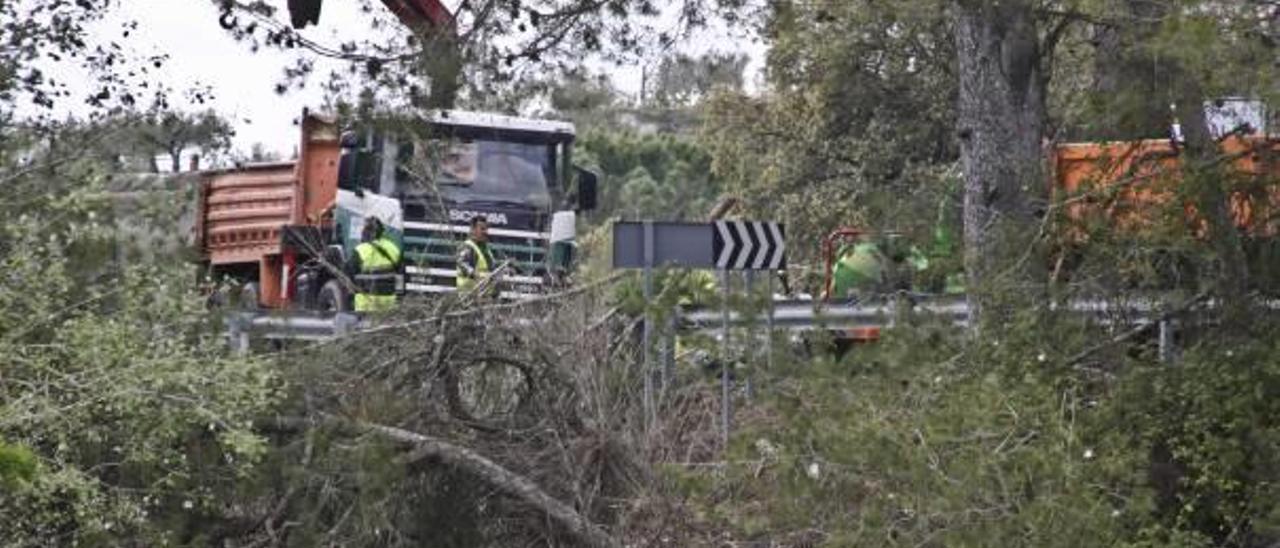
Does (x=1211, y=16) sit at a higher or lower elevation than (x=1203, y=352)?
higher

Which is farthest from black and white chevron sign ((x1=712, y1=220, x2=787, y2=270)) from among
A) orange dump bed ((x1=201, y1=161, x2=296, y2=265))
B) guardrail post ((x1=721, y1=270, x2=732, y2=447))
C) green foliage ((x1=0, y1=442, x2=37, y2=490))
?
orange dump bed ((x1=201, y1=161, x2=296, y2=265))

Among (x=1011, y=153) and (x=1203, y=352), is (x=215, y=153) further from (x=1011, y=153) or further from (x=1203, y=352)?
(x=1203, y=352)

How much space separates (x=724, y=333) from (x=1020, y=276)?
1456mm

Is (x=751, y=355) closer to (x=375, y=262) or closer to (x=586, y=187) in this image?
(x=375, y=262)

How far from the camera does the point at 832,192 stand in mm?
26688

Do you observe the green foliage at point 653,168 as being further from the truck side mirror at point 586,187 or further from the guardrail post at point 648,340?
the guardrail post at point 648,340

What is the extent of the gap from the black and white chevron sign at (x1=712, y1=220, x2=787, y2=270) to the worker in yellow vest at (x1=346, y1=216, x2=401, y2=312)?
4291 mm

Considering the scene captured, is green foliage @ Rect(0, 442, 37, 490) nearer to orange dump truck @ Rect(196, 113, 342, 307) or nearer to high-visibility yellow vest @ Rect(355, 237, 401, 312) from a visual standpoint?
high-visibility yellow vest @ Rect(355, 237, 401, 312)

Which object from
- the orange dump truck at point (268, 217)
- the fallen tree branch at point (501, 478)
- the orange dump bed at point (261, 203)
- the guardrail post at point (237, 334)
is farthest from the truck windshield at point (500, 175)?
the fallen tree branch at point (501, 478)

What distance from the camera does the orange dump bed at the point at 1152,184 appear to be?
10.1 metres

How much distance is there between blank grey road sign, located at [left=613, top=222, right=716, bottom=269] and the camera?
11867 millimetres

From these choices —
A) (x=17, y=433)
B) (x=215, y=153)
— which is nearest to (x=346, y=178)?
(x=215, y=153)

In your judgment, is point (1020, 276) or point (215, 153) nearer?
point (1020, 276)

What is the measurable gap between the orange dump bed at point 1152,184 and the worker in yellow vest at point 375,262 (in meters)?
6.98
